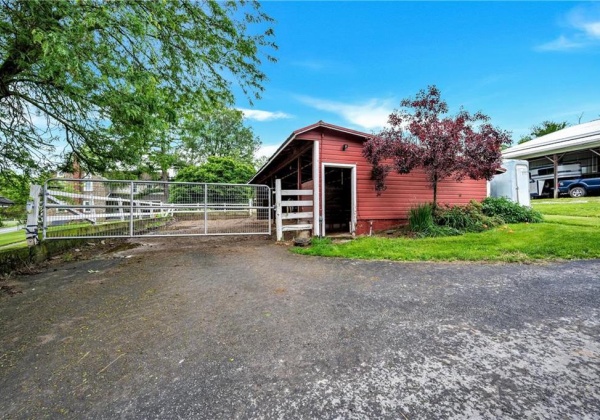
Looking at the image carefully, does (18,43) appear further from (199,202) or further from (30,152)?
(199,202)

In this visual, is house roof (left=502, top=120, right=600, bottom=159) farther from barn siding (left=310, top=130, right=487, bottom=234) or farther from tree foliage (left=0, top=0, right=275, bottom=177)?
tree foliage (left=0, top=0, right=275, bottom=177)

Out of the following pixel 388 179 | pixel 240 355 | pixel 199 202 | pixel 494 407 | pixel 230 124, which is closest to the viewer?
pixel 494 407

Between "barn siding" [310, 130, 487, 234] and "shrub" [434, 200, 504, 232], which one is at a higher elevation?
"barn siding" [310, 130, 487, 234]

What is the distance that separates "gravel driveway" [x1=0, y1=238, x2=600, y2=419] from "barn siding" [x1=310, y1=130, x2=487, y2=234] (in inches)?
174

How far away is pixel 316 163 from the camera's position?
764cm

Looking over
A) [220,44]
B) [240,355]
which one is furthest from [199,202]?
[240,355]

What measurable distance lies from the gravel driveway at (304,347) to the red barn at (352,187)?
4.30 meters

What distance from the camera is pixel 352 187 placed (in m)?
8.31

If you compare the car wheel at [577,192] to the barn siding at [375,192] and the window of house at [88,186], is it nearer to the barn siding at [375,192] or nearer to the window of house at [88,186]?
the barn siding at [375,192]

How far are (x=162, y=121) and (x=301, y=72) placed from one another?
428 inches

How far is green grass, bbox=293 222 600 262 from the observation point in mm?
5211

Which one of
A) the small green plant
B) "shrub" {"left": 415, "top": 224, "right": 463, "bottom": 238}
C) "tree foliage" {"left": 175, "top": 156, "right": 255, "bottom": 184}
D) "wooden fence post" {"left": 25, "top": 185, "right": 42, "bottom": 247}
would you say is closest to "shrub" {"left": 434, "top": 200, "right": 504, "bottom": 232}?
"shrub" {"left": 415, "top": 224, "right": 463, "bottom": 238}

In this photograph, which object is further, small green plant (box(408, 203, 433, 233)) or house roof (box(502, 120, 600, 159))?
house roof (box(502, 120, 600, 159))

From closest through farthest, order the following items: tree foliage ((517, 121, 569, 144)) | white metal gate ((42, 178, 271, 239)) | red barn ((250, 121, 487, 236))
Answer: white metal gate ((42, 178, 271, 239)), red barn ((250, 121, 487, 236)), tree foliage ((517, 121, 569, 144))
